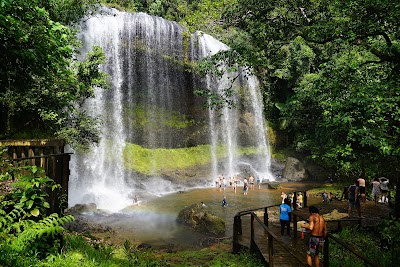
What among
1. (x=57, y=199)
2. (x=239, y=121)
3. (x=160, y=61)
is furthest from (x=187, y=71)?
(x=57, y=199)

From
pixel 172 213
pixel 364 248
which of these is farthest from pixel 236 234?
pixel 172 213

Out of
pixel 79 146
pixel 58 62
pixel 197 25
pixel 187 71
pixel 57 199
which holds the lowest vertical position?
pixel 57 199

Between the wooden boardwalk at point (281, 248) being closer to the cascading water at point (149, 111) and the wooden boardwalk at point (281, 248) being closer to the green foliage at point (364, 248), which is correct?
the green foliage at point (364, 248)

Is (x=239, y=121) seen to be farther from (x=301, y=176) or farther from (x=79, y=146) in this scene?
(x=79, y=146)

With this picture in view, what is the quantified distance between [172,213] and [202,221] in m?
3.98

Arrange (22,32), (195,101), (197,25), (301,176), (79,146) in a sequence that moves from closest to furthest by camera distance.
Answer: (22,32), (197,25), (79,146), (301,176), (195,101)

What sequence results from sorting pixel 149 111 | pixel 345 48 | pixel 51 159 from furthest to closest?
pixel 149 111, pixel 345 48, pixel 51 159

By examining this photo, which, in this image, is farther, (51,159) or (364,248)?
(364,248)

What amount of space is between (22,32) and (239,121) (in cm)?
3067

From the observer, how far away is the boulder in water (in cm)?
1434

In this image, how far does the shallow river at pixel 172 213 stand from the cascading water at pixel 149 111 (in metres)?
2.65

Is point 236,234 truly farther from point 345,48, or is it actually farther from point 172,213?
point 172,213

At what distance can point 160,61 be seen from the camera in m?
31.0

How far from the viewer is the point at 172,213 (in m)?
18.5
